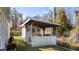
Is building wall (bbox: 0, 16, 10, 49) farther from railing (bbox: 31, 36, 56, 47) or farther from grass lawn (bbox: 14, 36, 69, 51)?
railing (bbox: 31, 36, 56, 47)

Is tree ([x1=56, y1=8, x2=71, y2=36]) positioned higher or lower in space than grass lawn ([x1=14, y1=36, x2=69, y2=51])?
higher

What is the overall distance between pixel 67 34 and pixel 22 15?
1.88 ft

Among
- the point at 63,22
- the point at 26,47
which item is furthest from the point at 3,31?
the point at 63,22

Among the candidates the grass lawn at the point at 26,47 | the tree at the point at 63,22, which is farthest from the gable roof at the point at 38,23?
the grass lawn at the point at 26,47

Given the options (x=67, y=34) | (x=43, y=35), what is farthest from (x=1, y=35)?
(x=67, y=34)

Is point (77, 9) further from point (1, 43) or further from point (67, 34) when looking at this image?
point (1, 43)

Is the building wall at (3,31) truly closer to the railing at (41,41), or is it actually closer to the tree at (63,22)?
the railing at (41,41)

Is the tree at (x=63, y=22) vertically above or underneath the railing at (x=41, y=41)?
above

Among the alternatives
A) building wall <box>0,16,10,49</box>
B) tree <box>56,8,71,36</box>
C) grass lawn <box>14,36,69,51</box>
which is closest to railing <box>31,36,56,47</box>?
grass lawn <box>14,36,69,51</box>

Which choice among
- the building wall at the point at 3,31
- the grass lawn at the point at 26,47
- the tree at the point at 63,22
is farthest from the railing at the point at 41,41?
the building wall at the point at 3,31

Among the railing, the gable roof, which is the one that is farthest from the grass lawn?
the gable roof

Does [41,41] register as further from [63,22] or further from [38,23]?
[63,22]
